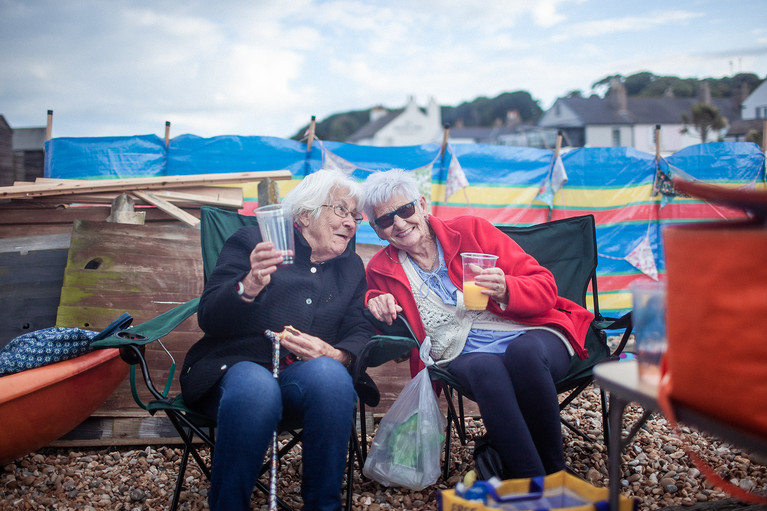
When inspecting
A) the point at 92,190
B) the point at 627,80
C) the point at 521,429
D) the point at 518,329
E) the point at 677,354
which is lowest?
the point at 521,429

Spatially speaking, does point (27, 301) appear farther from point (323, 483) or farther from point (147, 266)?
point (323, 483)

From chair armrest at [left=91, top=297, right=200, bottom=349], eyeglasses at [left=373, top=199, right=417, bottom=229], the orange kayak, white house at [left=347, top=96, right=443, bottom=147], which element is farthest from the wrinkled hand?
white house at [left=347, top=96, right=443, bottom=147]

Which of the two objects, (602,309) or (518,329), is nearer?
(518,329)

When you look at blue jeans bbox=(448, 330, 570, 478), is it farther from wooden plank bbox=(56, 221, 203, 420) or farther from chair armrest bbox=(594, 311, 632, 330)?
wooden plank bbox=(56, 221, 203, 420)

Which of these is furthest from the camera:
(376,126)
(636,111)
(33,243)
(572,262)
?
→ (376,126)

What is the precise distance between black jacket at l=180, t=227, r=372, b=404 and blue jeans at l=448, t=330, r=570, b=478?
483mm

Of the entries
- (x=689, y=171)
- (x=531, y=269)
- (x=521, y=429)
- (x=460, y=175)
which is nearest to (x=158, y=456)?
(x=521, y=429)

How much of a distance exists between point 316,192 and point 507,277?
2.73 ft

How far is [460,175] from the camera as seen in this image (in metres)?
5.17

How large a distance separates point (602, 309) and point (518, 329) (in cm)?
353

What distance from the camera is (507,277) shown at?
6.96ft

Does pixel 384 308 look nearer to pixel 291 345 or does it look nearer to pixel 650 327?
pixel 291 345

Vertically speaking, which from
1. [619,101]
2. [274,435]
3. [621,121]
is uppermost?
[619,101]

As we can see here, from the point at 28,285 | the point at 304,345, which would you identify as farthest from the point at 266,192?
the point at 304,345
